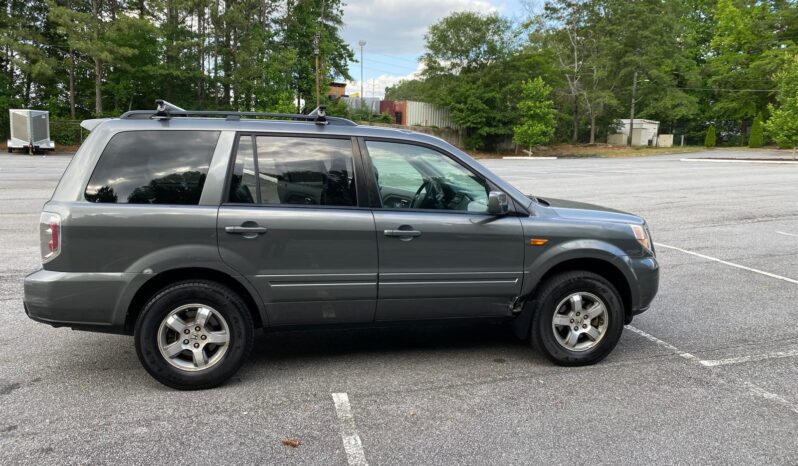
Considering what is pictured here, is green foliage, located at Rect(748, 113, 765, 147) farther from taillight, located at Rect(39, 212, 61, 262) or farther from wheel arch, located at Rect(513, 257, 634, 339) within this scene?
taillight, located at Rect(39, 212, 61, 262)

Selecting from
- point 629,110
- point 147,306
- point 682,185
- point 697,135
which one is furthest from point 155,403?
point 697,135

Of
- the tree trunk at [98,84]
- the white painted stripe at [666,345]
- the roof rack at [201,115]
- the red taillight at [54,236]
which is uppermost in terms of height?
the tree trunk at [98,84]

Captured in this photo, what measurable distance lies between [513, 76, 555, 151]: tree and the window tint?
44.3 meters

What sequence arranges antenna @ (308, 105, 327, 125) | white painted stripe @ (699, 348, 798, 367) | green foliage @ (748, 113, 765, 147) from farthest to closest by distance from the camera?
1. green foliage @ (748, 113, 765, 147)
2. white painted stripe @ (699, 348, 798, 367)
3. antenna @ (308, 105, 327, 125)

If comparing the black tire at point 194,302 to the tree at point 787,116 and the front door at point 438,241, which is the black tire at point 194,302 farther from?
the tree at point 787,116

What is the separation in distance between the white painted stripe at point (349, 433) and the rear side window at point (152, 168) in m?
1.60

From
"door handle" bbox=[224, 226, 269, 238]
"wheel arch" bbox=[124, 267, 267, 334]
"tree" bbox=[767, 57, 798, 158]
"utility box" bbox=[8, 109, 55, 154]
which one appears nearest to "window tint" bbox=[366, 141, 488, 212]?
"door handle" bbox=[224, 226, 269, 238]

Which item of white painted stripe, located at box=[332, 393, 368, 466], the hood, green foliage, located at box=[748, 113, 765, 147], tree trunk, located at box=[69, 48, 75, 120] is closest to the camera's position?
white painted stripe, located at box=[332, 393, 368, 466]

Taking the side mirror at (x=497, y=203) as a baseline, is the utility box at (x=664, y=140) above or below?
above

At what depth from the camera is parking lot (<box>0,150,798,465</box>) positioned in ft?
10.1

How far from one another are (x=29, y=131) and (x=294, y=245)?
3424 cm

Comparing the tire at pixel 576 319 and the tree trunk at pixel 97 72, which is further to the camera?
the tree trunk at pixel 97 72

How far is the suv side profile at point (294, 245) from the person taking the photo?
11.7 ft

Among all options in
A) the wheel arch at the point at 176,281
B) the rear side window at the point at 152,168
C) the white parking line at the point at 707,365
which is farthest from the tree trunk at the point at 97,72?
the white parking line at the point at 707,365
